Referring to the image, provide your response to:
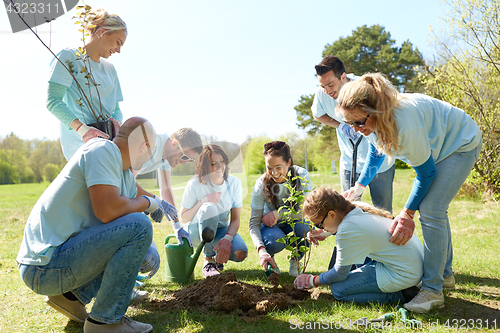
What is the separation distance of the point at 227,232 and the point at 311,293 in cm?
115

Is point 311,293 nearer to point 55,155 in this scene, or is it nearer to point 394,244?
point 394,244

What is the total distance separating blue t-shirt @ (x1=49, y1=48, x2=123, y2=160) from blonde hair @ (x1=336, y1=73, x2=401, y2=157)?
214 centimetres

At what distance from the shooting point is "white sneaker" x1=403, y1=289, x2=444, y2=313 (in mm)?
2574

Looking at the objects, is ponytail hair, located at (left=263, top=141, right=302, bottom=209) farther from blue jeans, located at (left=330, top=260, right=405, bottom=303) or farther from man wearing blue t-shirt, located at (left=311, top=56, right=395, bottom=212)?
blue jeans, located at (left=330, top=260, right=405, bottom=303)

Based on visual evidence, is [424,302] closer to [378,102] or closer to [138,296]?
[378,102]

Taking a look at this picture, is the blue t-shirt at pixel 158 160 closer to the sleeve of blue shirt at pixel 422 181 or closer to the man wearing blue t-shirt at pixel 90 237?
the man wearing blue t-shirt at pixel 90 237

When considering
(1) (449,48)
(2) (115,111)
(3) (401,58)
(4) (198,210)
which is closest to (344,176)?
(4) (198,210)

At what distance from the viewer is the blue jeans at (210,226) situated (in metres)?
3.68

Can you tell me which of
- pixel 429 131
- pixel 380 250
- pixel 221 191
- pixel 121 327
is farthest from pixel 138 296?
pixel 429 131

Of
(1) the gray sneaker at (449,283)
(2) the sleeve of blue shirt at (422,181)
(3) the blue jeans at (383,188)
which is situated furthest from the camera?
(3) the blue jeans at (383,188)

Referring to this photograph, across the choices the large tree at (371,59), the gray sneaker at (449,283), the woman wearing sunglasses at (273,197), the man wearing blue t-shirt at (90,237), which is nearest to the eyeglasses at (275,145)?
the woman wearing sunglasses at (273,197)

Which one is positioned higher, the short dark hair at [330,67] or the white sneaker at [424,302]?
the short dark hair at [330,67]

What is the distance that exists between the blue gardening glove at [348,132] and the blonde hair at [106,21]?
2360 mm

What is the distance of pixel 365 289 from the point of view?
2.81m
